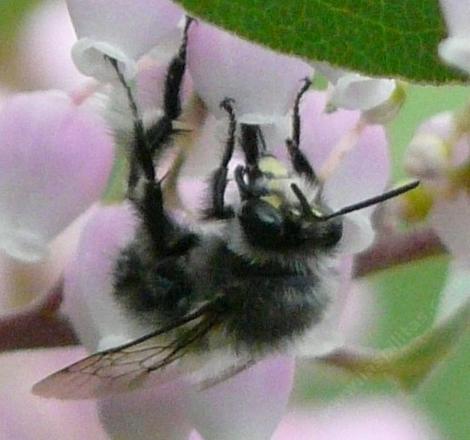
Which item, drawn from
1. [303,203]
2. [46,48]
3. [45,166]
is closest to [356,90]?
[303,203]

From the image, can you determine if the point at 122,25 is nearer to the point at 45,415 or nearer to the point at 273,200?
the point at 273,200

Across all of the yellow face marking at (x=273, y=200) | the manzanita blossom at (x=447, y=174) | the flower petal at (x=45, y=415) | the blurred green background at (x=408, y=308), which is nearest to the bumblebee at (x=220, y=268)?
the yellow face marking at (x=273, y=200)

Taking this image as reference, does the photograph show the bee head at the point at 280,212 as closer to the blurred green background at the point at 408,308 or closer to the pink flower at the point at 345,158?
the pink flower at the point at 345,158

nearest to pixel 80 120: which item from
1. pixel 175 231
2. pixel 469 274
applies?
pixel 175 231

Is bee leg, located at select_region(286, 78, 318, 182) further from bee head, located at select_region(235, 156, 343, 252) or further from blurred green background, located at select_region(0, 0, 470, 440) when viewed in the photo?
blurred green background, located at select_region(0, 0, 470, 440)

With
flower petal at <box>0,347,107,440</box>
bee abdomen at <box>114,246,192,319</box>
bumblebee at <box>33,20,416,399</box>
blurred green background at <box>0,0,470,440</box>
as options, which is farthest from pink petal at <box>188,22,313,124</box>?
blurred green background at <box>0,0,470,440</box>
